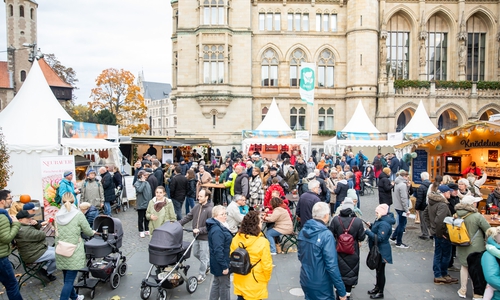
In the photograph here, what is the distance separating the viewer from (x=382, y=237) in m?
5.62

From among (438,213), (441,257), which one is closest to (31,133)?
(438,213)

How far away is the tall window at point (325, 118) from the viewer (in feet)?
95.5

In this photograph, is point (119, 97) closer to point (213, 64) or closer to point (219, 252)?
point (213, 64)

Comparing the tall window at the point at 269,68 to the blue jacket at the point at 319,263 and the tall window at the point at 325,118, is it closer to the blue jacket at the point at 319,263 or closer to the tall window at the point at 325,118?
the tall window at the point at 325,118

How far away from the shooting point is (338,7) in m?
28.3

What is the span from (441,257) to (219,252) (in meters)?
4.40

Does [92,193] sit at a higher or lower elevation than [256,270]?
higher

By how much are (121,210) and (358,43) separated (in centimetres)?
2199

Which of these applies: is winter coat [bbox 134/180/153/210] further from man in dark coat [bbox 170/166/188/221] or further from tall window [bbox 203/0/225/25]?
tall window [bbox 203/0/225/25]

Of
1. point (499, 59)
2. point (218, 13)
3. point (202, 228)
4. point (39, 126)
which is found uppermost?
point (218, 13)

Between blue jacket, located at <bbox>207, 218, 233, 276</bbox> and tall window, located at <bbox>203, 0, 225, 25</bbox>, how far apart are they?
24.3 metres

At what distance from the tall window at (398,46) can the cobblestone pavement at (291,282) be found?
2428 centimetres

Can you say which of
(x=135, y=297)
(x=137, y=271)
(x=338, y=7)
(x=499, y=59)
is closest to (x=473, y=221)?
(x=135, y=297)

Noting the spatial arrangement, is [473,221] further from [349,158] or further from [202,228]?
[349,158]
